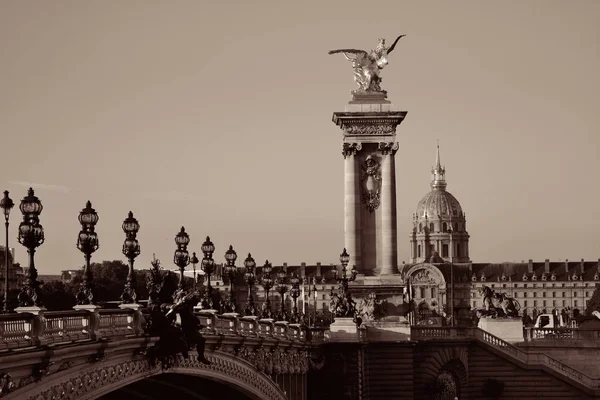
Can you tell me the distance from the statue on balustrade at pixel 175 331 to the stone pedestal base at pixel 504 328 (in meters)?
48.6

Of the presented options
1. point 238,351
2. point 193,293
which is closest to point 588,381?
point 238,351

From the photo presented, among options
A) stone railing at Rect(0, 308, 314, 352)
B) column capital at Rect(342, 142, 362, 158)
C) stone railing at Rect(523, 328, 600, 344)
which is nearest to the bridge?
stone railing at Rect(0, 308, 314, 352)

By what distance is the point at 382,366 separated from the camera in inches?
2985

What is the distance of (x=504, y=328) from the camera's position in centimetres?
8744

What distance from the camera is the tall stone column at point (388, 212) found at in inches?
3189

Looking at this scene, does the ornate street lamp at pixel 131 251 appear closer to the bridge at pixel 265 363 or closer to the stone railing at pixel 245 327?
the bridge at pixel 265 363

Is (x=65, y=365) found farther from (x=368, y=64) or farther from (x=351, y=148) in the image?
(x=368, y=64)

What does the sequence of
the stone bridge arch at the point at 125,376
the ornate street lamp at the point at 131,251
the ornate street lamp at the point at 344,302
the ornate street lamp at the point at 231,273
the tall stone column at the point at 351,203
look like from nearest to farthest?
the stone bridge arch at the point at 125,376
the ornate street lamp at the point at 131,251
the ornate street lamp at the point at 231,273
the ornate street lamp at the point at 344,302
the tall stone column at the point at 351,203

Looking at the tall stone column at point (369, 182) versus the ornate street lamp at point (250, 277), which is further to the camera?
the tall stone column at point (369, 182)

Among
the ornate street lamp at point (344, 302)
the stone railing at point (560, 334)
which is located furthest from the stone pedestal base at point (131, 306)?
the stone railing at point (560, 334)

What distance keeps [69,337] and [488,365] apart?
5356cm

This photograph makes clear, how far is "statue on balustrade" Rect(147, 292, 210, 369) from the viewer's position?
37.8 m

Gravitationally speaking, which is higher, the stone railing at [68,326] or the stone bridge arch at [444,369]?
the stone railing at [68,326]

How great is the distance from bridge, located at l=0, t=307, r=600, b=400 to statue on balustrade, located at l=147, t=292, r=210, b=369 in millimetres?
304
